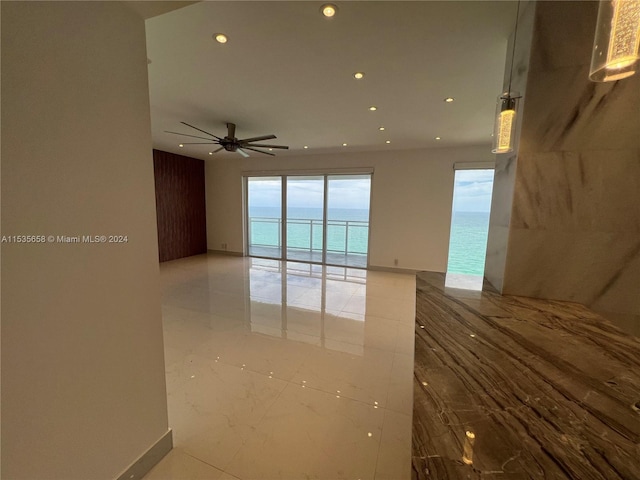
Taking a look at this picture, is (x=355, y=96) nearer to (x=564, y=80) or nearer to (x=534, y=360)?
(x=564, y=80)

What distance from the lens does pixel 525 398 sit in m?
0.75

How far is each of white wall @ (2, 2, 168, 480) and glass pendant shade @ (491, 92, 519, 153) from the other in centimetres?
185

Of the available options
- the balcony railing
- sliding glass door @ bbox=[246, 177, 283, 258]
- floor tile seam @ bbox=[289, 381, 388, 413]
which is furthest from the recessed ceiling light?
the balcony railing

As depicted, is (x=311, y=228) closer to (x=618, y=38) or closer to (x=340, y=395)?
(x=340, y=395)

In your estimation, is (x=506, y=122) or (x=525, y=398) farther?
(x=506, y=122)

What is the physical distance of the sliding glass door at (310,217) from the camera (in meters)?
5.82

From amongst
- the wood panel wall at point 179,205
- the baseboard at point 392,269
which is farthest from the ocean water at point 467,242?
the wood panel wall at point 179,205

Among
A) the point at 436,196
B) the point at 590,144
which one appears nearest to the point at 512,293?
the point at 590,144

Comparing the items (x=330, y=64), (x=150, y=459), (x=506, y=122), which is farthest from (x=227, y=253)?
(x=506, y=122)

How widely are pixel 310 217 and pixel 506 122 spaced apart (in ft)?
18.2

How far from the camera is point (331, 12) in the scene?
5.02 ft

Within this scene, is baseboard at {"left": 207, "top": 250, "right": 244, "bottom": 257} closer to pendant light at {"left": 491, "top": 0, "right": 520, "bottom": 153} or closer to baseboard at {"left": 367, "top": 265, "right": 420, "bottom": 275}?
baseboard at {"left": 367, "top": 265, "right": 420, "bottom": 275}

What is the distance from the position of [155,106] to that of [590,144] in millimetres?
3935

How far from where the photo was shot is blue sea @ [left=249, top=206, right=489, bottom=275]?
5.87 meters
